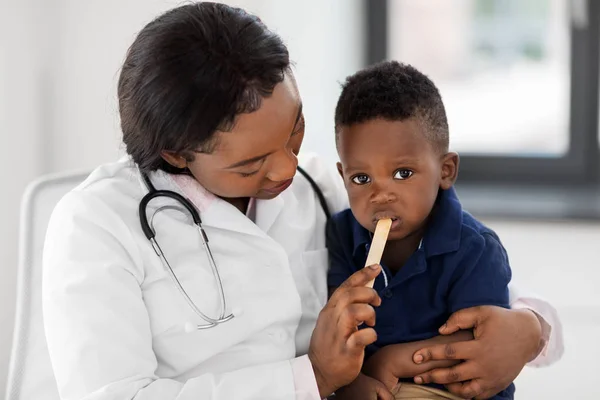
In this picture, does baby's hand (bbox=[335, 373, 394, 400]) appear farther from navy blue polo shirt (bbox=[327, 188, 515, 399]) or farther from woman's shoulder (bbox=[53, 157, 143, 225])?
woman's shoulder (bbox=[53, 157, 143, 225])

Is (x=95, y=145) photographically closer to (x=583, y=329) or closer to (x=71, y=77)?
(x=71, y=77)

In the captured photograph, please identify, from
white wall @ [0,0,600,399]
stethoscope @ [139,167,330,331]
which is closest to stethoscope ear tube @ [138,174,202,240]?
stethoscope @ [139,167,330,331]

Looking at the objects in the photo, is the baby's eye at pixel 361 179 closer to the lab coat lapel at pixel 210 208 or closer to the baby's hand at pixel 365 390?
the lab coat lapel at pixel 210 208

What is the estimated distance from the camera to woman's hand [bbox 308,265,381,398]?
112cm

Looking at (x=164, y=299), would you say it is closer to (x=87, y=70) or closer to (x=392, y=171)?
(x=392, y=171)

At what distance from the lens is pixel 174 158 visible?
121 centimetres

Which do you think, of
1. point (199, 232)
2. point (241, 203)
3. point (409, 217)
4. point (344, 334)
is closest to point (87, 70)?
point (241, 203)

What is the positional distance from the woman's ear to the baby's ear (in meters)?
0.40

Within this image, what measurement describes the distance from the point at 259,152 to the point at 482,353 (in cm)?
44

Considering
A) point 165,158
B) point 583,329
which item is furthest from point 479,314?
point 583,329

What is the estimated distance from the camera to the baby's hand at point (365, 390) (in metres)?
→ 1.24

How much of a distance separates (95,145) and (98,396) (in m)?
1.48

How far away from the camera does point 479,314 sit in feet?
4.11


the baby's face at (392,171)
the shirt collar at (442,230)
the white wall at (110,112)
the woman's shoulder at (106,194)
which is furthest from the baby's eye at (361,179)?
the white wall at (110,112)
